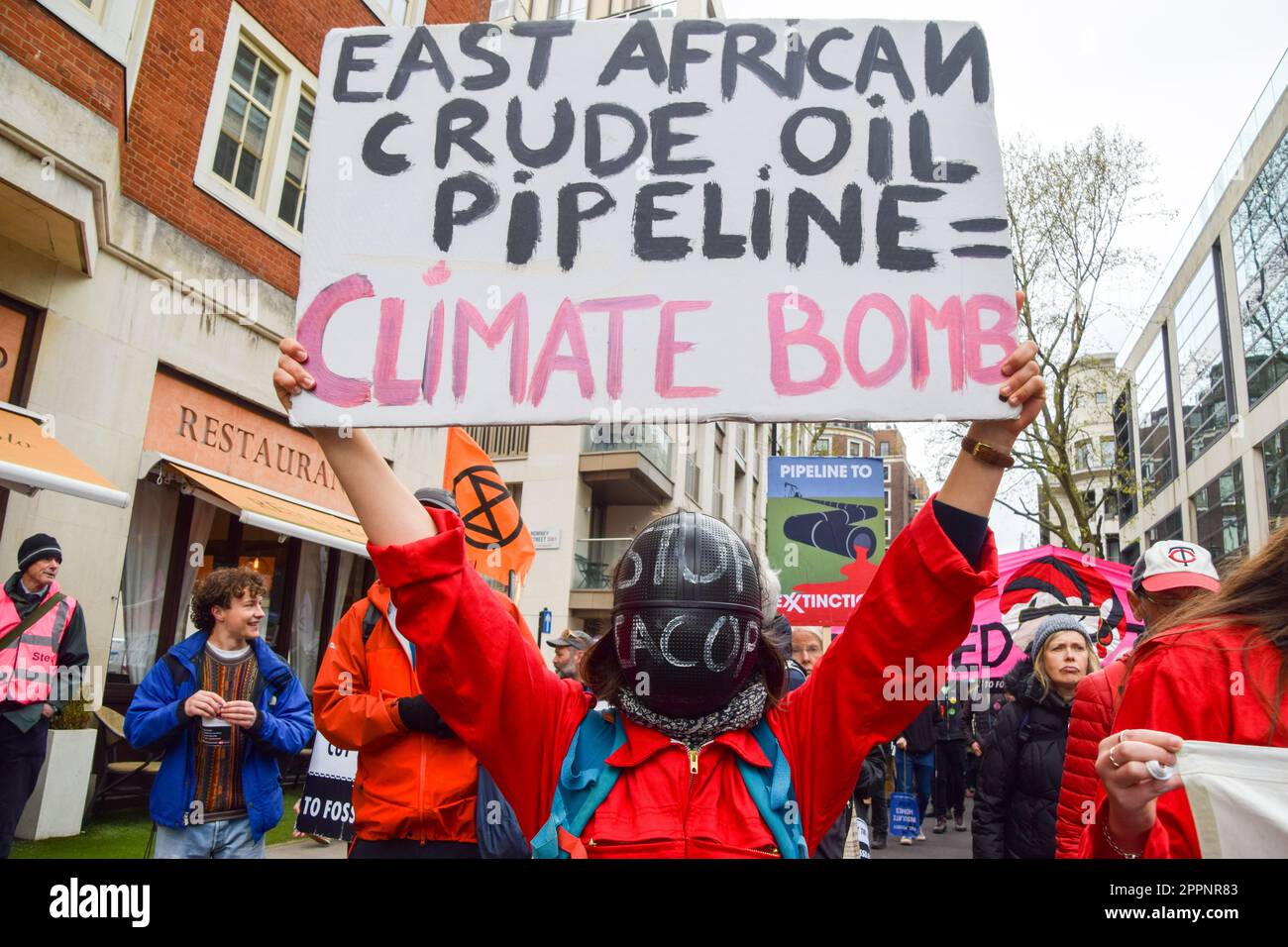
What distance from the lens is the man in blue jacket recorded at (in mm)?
3771

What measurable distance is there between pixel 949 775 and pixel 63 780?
30.7 feet

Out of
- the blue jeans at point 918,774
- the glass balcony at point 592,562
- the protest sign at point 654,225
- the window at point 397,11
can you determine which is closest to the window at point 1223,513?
the glass balcony at point 592,562

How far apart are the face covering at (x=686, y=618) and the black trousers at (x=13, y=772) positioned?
14.9 ft

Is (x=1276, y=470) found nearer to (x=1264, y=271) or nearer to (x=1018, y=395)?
(x=1264, y=271)

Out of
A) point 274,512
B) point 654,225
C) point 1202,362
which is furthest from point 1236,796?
point 1202,362

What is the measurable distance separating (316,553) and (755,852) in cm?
1034

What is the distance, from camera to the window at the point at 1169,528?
33931 millimetres

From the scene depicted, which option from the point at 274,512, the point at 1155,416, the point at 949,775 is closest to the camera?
the point at 274,512

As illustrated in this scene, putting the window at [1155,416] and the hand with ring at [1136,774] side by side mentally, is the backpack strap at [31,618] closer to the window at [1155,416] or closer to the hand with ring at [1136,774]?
the hand with ring at [1136,774]

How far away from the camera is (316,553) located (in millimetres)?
11023

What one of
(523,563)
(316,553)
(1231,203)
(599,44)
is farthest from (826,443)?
(599,44)

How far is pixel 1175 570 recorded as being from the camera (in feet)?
11.5

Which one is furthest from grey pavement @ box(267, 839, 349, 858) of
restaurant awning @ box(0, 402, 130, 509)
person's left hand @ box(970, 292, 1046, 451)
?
person's left hand @ box(970, 292, 1046, 451)

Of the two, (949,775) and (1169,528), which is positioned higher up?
(1169,528)
